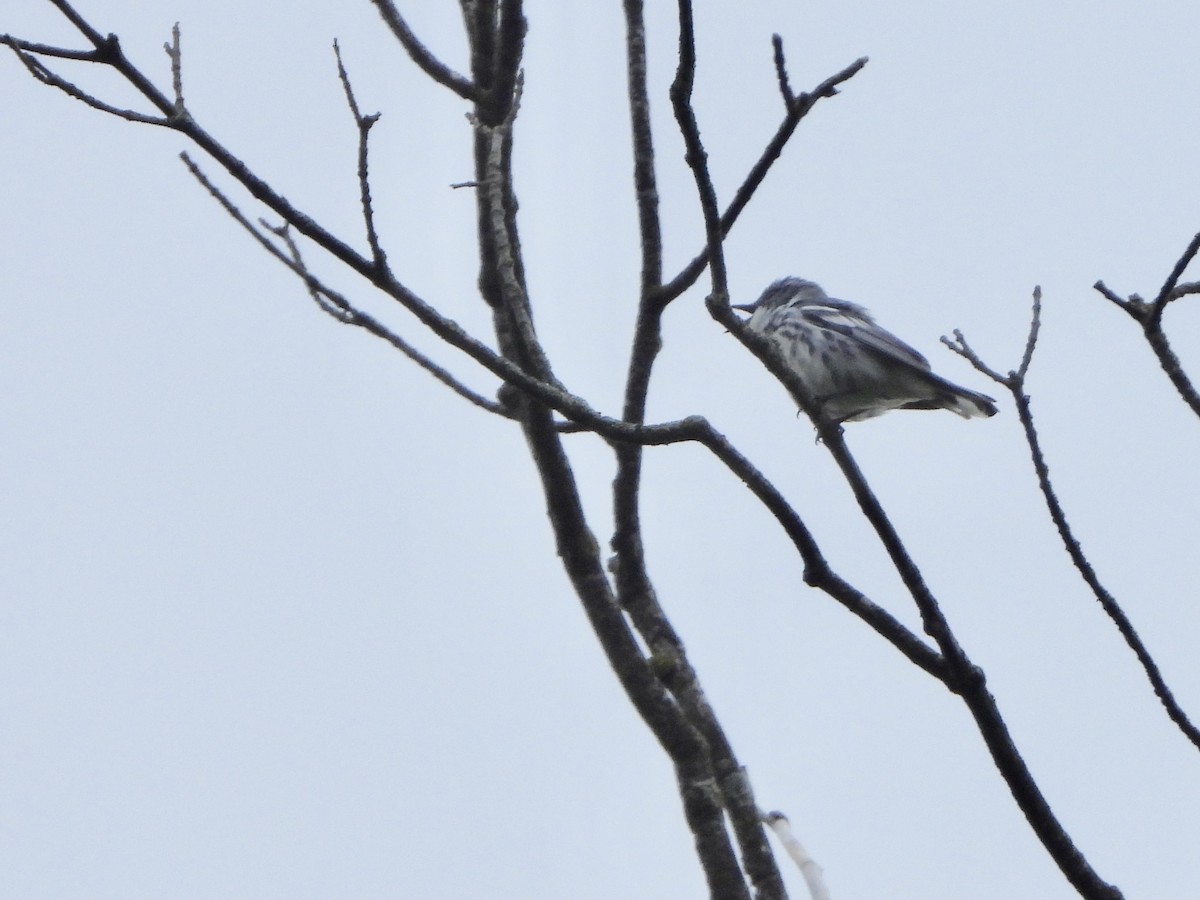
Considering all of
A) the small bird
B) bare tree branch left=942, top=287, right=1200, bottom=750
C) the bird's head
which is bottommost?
bare tree branch left=942, top=287, right=1200, bottom=750

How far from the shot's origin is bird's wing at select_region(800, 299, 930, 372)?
8.89 meters

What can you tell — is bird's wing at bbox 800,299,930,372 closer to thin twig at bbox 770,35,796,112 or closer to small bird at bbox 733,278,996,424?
small bird at bbox 733,278,996,424

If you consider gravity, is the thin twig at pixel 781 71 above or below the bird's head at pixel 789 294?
below

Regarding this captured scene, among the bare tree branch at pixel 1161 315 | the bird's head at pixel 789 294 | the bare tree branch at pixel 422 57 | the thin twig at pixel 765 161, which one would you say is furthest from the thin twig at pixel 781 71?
the bird's head at pixel 789 294

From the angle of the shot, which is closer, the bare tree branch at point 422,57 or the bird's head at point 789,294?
the bare tree branch at point 422,57

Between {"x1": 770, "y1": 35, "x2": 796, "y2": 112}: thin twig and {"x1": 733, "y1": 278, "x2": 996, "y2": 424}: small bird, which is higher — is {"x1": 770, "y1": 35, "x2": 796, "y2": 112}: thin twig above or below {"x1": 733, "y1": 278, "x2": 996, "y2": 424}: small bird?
below

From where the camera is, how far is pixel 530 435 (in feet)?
15.1

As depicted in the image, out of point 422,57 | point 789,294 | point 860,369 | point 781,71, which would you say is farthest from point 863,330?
point 781,71

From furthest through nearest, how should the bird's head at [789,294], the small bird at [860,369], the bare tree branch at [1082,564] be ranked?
the bird's head at [789,294], the small bird at [860,369], the bare tree branch at [1082,564]

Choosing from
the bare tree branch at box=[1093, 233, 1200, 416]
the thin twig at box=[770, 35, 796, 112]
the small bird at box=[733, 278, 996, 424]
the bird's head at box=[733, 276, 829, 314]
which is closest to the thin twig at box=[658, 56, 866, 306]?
the thin twig at box=[770, 35, 796, 112]

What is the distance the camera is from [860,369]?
29.1ft

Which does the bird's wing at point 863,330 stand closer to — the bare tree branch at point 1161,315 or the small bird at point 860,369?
the small bird at point 860,369

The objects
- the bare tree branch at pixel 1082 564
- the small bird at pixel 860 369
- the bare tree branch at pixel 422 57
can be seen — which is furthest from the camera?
the small bird at pixel 860 369

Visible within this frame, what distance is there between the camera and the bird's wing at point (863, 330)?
8.89m
